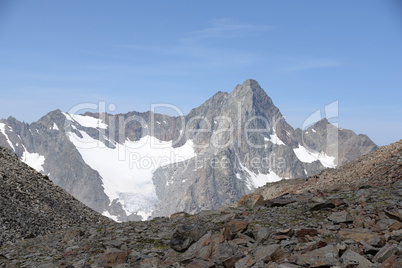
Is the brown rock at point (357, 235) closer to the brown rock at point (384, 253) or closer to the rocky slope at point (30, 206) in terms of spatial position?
the brown rock at point (384, 253)

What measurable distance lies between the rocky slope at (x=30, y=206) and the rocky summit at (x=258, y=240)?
900 cm

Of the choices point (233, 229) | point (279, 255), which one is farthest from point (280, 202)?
point (279, 255)

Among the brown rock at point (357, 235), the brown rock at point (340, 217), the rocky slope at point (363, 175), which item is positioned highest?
the rocky slope at point (363, 175)

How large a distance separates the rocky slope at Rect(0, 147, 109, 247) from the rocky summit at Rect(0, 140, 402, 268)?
9000mm

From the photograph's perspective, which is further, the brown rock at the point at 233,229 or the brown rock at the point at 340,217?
the brown rock at the point at 340,217

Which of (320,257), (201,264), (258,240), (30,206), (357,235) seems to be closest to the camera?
(320,257)

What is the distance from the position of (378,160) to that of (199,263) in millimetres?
26799

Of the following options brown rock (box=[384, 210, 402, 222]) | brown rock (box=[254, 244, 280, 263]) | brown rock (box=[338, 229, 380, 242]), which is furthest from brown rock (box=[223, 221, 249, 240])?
brown rock (box=[384, 210, 402, 222])

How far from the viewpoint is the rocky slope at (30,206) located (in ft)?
102

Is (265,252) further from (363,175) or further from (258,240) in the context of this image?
(363,175)

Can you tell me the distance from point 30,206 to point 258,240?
24913mm

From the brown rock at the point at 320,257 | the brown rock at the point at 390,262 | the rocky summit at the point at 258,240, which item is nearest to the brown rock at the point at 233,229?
the rocky summit at the point at 258,240

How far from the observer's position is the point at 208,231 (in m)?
18.9

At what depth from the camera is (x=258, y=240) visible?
1656cm
